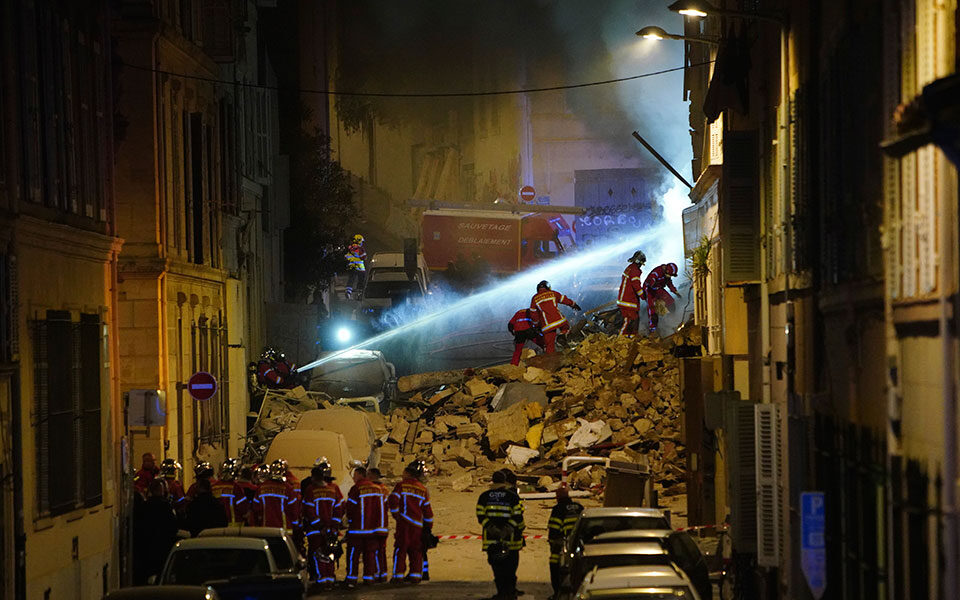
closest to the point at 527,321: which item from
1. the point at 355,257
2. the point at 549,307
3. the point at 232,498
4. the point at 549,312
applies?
the point at 549,312

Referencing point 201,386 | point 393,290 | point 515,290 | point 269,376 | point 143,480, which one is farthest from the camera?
point 515,290

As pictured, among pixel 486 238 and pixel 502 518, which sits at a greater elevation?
pixel 486 238

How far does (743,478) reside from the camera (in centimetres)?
1564

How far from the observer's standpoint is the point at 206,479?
18.0m

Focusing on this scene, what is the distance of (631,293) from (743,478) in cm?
1732

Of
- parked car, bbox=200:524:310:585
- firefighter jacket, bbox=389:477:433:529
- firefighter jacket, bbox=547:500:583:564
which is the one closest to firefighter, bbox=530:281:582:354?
firefighter jacket, bbox=389:477:433:529

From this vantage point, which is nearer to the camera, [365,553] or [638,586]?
[638,586]

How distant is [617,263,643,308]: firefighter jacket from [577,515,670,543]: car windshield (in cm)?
1677

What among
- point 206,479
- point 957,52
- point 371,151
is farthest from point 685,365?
point 371,151

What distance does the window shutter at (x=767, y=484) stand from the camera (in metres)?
14.5

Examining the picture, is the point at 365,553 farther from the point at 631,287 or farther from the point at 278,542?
the point at 631,287

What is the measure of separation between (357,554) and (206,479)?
223 centimetres

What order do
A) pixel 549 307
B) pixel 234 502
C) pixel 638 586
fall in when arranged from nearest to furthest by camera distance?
pixel 638 586, pixel 234 502, pixel 549 307

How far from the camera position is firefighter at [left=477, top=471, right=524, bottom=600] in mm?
16875
